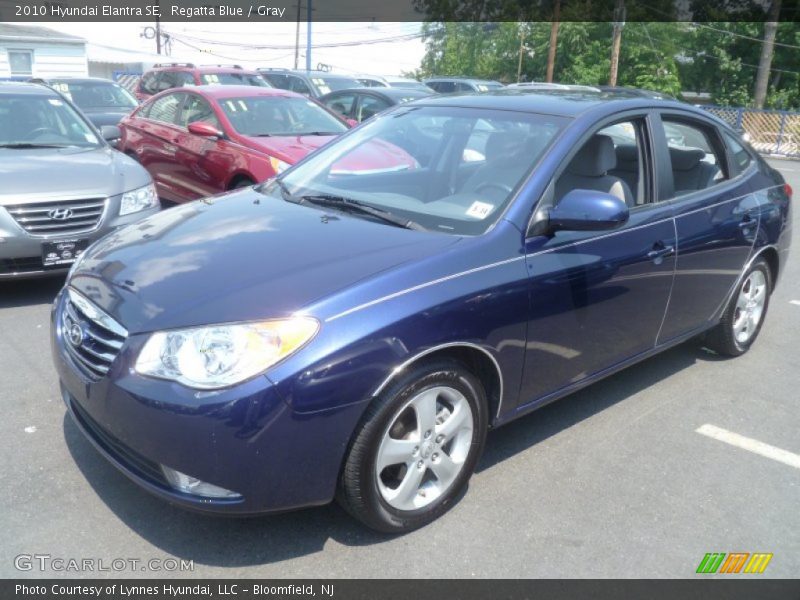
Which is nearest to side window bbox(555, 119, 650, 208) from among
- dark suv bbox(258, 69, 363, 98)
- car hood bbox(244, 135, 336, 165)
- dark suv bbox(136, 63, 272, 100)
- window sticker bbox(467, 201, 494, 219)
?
window sticker bbox(467, 201, 494, 219)

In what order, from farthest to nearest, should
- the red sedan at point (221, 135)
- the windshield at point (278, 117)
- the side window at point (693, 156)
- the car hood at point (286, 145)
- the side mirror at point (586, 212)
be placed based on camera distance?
1. the windshield at point (278, 117)
2. the red sedan at point (221, 135)
3. the car hood at point (286, 145)
4. the side window at point (693, 156)
5. the side mirror at point (586, 212)

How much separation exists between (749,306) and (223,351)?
3.87 meters

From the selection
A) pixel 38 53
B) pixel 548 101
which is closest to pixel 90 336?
pixel 548 101

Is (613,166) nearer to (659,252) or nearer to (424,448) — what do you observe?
(659,252)

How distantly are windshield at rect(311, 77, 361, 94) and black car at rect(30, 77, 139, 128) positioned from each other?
3.91m

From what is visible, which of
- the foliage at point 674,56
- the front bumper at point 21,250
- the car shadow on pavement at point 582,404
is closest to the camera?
the car shadow on pavement at point 582,404

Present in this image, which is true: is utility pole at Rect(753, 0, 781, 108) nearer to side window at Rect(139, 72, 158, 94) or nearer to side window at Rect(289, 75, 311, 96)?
side window at Rect(289, 75, 311, 96)

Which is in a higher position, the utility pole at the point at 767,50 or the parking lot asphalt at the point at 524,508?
the utility pole at the point at 767,50

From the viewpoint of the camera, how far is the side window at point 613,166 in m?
3.65

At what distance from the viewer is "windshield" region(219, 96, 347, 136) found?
7.66m

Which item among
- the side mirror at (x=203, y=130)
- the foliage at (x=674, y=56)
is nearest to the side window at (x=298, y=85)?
the side mirror at (x=203, y=130)

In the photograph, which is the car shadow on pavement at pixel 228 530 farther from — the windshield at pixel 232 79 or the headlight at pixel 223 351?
the windshield at pixel 232 79

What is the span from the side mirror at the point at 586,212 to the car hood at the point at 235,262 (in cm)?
49

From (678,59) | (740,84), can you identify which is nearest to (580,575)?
(740,84)
